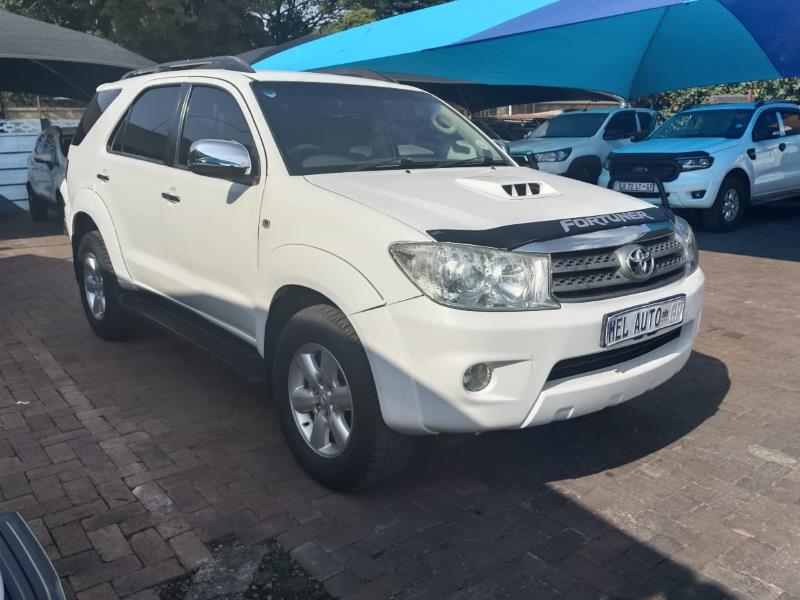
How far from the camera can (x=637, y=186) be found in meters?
10.6

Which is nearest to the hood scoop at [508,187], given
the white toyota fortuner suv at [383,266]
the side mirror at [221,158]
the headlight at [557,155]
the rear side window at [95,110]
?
the white toyota fortuner suv at [383,266]

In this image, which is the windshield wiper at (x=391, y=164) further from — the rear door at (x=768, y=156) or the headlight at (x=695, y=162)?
the rear door at (x=768, y=156)

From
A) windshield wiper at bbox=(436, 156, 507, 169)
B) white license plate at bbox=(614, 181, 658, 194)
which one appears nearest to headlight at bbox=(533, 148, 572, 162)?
white license plate at bbox=(614, 181, 658, 194)

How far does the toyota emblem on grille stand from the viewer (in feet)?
10.4

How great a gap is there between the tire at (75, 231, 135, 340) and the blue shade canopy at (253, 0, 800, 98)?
5.52 metres

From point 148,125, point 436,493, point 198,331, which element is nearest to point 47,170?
point 148,125

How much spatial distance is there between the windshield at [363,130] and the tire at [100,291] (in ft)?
6.58

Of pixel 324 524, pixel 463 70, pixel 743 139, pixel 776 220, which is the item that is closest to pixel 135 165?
pixel 324 524

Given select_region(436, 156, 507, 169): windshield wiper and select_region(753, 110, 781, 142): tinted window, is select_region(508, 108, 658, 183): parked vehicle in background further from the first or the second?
select_region(436, 156, 507, 169): windshield wiper

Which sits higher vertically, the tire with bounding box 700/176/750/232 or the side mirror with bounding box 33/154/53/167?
the side mirror with bounding box 33/154/53/167

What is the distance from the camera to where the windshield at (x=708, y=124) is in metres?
11.0

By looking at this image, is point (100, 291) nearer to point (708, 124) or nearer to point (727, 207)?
point (727, 207)

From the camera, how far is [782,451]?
3.77 m

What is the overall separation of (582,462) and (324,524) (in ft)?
4.37
